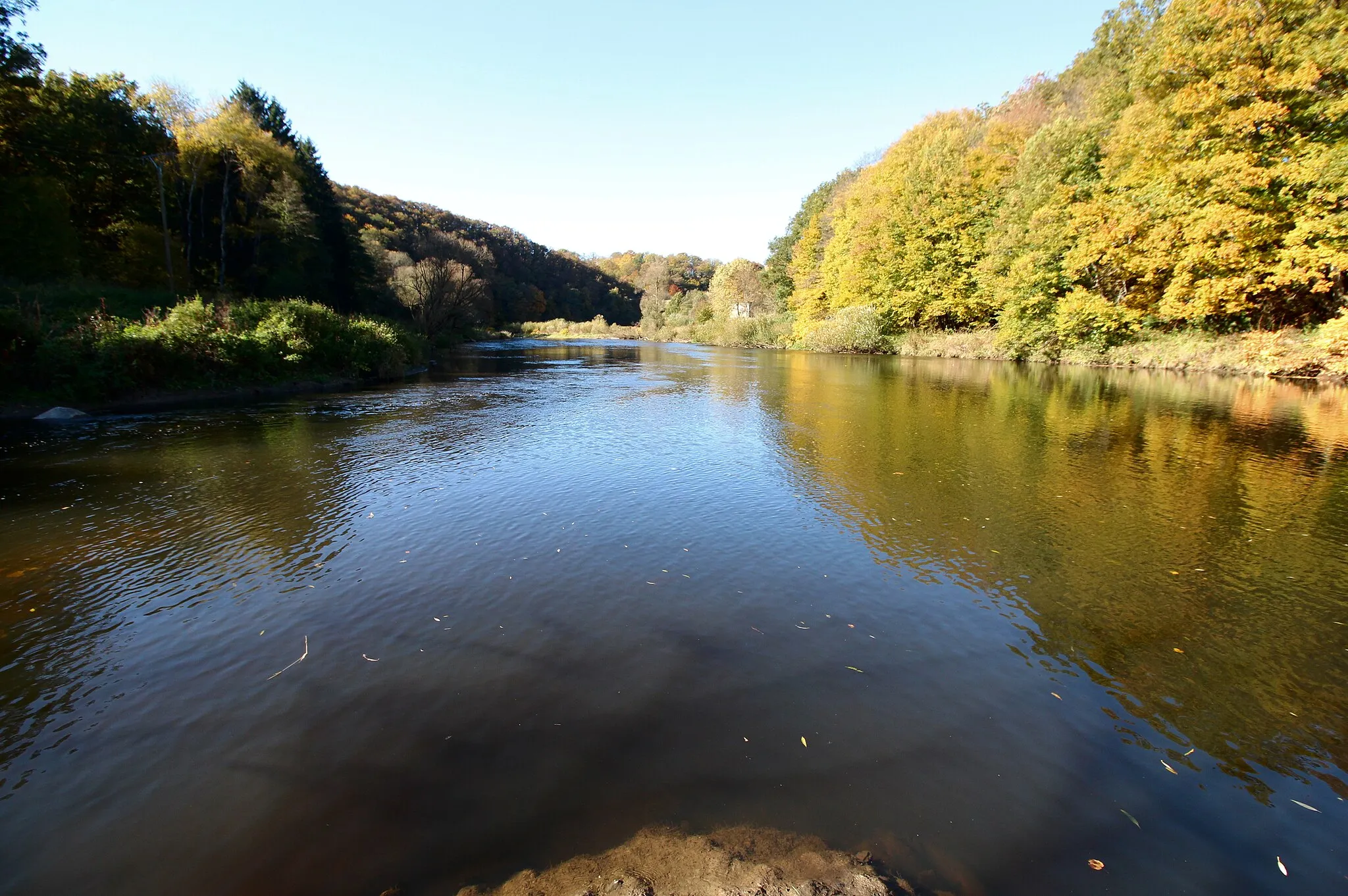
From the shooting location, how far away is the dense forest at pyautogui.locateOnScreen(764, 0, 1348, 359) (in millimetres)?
23125

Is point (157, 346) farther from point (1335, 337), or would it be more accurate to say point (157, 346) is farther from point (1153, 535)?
point (1335, 337)

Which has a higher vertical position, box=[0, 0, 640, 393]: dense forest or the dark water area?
box=[0, 0, 640, 393]: dense forest

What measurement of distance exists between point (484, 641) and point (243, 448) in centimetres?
1175

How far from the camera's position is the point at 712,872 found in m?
3.17

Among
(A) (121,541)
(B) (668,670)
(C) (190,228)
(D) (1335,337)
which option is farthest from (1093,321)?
(C) (190,228)

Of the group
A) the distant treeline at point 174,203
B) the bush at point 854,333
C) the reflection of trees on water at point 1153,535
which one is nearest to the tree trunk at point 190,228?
the distant treeline at point 174,203

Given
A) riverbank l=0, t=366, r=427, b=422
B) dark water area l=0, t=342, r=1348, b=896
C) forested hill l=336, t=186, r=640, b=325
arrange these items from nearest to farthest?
dark water area l=0, t=342, r=1348, b=896
riverbank l=0, t=366, r=427, b=422
forested hill l=336, t=186, r=640, b=325

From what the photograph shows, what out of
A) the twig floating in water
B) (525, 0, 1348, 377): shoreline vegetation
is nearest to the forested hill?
(525, 0, 1348, 377): shoreline vegetation

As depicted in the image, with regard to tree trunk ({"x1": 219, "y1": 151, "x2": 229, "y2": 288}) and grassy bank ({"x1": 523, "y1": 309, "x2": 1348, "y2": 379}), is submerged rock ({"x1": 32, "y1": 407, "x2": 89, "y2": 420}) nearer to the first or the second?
tree trunk ({"x1": 219, "y1": 151, "x2": 229, "y2": 288})

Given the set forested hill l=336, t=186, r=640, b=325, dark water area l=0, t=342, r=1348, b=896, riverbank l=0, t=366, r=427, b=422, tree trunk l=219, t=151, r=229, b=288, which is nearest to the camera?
dark water area l=0, t=342, r=1348, b=896

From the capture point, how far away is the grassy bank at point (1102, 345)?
24000 mm

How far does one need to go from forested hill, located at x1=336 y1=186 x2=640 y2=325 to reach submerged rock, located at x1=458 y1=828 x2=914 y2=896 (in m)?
64.0

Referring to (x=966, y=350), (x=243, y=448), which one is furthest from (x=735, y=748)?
(x=966, y=350)

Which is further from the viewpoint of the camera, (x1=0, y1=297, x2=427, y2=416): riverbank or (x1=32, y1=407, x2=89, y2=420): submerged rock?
(x1=0, y1=297, x2=427, y2=416): riverbank
